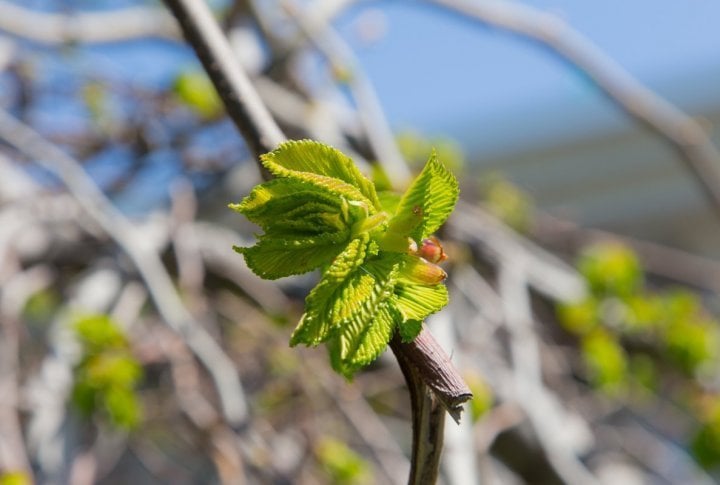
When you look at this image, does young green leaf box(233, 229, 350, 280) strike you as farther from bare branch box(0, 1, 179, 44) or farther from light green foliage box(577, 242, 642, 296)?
bare branch box(0, 1, 179, 44)

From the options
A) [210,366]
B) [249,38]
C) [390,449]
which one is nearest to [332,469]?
[390,449]

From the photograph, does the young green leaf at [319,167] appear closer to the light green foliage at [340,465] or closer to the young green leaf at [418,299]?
the young green leaf at [418,299]

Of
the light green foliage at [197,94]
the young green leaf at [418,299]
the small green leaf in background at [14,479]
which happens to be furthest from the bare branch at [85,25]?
the young green leaf at [418,299]

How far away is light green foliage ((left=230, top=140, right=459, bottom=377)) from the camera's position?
1.57 ft

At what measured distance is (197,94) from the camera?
7.40 ft

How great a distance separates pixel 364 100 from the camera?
1.64m

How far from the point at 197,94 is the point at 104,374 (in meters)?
1.02

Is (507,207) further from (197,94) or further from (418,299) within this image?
(418,299)

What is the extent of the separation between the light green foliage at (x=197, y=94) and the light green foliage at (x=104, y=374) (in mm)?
918

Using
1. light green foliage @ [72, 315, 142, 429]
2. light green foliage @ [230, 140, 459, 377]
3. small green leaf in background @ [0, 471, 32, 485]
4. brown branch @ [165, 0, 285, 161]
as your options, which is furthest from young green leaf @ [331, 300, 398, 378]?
light green foliage @ [72, 315, 142, 429]

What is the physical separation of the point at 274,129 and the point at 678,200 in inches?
203

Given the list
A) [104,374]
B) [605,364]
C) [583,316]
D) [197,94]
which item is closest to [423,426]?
[104,374]

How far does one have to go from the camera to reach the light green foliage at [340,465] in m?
1.57

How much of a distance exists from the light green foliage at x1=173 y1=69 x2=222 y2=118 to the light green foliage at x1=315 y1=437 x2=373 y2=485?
989 millimetres
